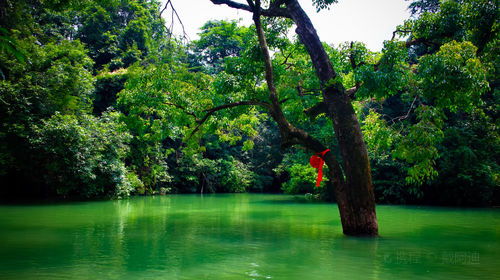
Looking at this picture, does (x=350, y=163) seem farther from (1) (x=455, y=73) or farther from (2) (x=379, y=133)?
(1) (x=455, y=73)

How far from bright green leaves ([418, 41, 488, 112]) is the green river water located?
9.00 feet

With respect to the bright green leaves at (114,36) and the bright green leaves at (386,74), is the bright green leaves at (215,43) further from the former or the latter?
the bright green leaves at (386,74)

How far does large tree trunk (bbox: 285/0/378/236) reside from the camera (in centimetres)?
738

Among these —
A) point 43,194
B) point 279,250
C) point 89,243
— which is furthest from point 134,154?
point 279,250

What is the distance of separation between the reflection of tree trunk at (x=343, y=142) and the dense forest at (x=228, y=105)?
0.44 meters

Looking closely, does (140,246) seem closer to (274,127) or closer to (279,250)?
(279,250)

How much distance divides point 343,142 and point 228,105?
2.68 meters

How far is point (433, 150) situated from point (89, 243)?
640cm

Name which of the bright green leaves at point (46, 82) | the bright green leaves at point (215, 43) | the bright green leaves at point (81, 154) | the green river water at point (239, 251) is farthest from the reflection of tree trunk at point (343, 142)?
the bright green leaves at point (215, 43)

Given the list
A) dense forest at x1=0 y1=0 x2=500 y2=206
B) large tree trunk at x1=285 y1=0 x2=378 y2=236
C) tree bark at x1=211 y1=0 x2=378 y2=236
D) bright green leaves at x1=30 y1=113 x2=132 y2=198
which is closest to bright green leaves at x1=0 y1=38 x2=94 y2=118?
dense forest at x1=0 y1=0 x2=500 y2=206

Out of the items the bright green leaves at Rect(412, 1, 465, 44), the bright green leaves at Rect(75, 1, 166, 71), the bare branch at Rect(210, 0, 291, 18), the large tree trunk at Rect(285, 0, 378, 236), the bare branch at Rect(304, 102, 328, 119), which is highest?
the bright green leaves at Rect(75, 1, 166, 71)

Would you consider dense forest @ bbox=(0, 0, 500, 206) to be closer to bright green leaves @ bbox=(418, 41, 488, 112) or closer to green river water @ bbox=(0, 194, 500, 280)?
bright green leaves @ bbox=(418, 41, 488, 112)

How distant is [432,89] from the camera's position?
7.06m

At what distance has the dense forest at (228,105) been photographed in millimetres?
7297
